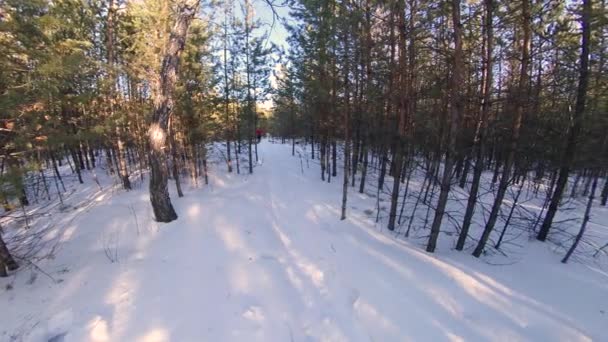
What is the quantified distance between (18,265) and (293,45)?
37.2 feet

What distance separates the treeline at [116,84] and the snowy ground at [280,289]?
1.18m

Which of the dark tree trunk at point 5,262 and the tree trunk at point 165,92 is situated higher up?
the tree trunk at point 165,92

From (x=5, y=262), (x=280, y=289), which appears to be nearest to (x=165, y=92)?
(x=5, y=262)

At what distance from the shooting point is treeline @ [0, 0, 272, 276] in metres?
4.52

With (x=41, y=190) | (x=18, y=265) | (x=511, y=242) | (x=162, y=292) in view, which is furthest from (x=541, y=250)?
(x=41, y=190)

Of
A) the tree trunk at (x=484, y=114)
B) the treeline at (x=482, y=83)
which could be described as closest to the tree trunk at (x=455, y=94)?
the treeline at (x=482, y=83)

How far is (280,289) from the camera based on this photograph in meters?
4.25


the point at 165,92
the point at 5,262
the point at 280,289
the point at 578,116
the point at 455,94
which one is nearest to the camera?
the point at 280,289

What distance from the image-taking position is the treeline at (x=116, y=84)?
452 cm

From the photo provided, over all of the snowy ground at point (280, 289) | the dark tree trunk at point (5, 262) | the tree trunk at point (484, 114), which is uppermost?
the tree trunk at point (484, 114)

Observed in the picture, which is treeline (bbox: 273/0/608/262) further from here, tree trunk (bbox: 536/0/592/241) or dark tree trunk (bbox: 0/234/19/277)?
dark tree trunk (bbox: 0/234/19/277)

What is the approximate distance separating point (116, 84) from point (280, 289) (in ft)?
39.7

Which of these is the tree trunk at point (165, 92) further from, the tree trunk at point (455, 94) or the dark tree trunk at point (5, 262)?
the tree trunk at point (455, 94)

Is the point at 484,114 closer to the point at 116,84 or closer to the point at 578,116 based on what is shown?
the point at 578,116
